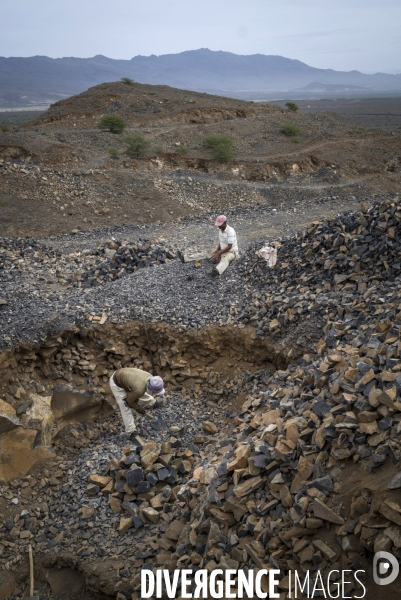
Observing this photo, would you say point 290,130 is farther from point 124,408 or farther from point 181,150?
point 124,408

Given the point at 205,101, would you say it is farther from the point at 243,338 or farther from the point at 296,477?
the point at 296,477

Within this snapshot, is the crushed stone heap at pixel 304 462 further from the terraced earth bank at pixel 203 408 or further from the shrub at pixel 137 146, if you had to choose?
the shrub at pixel 137 146

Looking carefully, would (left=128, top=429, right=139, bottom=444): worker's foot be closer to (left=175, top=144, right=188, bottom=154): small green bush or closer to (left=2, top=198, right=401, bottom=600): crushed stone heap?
(left=2, top=198, right=401, bottom=600): crushed stone heap

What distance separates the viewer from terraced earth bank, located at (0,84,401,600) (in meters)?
4.01

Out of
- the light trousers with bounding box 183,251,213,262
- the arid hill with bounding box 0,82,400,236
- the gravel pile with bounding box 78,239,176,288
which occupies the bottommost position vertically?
the gravel pile with bounding box 78,239,176,288

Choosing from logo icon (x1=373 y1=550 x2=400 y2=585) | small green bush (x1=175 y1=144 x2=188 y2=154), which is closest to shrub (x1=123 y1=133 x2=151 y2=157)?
small green bush (x1=175 y1=144 x2=188 y2=154)

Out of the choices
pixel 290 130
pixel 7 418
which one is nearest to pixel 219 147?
pixel 290 130

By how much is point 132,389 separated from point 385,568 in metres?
3.68

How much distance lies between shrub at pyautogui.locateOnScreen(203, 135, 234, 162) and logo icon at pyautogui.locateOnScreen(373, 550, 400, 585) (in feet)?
61.8

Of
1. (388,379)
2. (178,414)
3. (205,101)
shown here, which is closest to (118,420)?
(178,414)

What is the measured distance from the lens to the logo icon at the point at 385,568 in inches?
131

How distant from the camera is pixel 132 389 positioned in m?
→ 6.27

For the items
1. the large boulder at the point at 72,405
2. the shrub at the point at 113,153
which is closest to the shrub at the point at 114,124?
the shrub at the point at 113,153

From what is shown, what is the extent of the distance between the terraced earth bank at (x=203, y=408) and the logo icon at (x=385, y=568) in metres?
0.06
